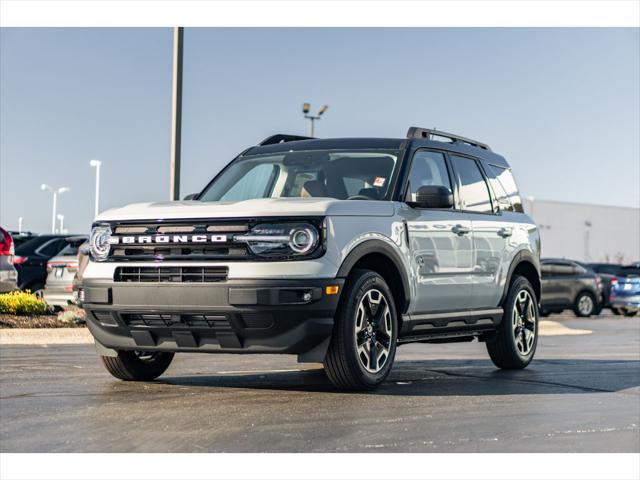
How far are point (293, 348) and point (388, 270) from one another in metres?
1.31

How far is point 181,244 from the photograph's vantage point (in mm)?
7598

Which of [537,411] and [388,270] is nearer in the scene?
[537,411]

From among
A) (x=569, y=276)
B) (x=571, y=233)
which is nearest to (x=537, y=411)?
(x=569, y=276)

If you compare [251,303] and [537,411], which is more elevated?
[251,303]

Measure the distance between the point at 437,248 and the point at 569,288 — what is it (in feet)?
65.2

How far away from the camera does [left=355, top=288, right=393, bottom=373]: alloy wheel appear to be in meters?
7.83

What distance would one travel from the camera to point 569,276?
28.0 metres

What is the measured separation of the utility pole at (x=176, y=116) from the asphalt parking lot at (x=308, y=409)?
15.9ft

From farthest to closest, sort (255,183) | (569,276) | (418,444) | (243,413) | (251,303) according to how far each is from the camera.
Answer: (569,276) < (255,183) < (251,303) < (243,413) < (418,444)

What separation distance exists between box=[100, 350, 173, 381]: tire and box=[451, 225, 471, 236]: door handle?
2.63m

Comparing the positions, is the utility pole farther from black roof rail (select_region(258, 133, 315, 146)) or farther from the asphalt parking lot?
black roof rail (select_region(258, 133, 315, 146))

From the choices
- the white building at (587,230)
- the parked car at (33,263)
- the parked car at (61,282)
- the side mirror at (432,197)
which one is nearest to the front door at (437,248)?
the side mirror at (432,197)

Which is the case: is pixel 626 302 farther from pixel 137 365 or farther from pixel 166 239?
pixel 166 239

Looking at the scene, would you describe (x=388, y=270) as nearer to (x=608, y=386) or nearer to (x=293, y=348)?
(x=293, y=348)
